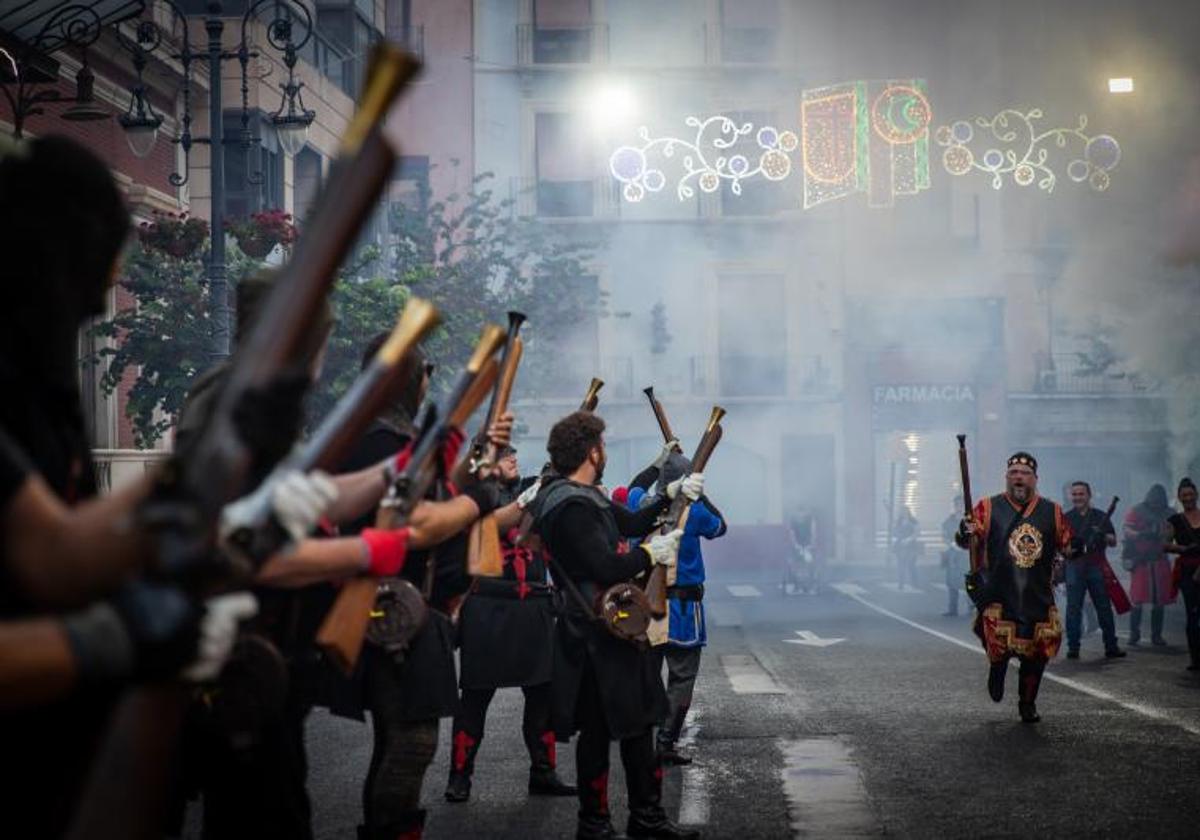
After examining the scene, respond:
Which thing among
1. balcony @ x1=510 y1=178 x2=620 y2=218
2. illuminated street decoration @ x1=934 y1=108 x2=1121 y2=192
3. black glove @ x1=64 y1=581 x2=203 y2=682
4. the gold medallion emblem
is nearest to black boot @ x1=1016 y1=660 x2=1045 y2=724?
the gold medallion emblem

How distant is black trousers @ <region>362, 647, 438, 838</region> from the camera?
18.0ft

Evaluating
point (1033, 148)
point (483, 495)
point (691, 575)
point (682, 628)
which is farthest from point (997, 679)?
point (1033, 148)

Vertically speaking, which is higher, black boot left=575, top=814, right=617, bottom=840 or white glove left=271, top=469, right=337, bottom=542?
white glove left=271, top=469, right=337, bottom=542

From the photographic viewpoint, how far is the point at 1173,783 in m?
8.53

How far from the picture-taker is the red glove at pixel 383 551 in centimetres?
418

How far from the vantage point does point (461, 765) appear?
8.52 meters

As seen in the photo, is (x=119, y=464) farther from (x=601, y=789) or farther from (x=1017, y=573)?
(x=601, y=789)

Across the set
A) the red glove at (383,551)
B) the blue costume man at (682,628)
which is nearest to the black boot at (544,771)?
the blue costume man at (682,628)

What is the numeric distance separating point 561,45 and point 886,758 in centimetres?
3380

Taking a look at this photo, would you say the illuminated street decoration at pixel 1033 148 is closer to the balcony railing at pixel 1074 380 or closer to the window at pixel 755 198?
the balcony railing at pixel 1074 380

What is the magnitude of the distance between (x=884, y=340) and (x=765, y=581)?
9.80 meters

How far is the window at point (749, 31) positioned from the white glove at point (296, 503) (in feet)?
129

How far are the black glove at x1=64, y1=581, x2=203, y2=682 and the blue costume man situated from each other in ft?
23.5

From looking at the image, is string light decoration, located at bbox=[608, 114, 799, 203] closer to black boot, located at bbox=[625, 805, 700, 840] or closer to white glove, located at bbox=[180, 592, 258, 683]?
black boot, located at bbox=[625, 805, 700, 840]
